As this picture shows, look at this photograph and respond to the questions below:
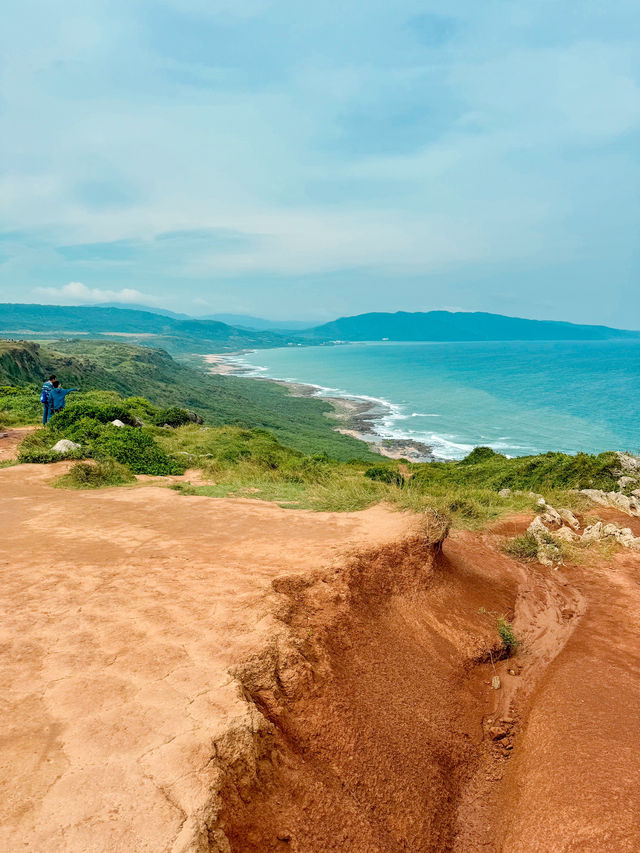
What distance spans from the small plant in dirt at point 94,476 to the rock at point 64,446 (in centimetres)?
178

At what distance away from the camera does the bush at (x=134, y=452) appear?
15.7 meters

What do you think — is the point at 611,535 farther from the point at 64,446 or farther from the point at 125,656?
the point at 64,446

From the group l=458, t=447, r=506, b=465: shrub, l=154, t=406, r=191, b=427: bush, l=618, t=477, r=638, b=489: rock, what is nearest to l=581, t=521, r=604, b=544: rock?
l=618, t=477, r=638, b=489: rock

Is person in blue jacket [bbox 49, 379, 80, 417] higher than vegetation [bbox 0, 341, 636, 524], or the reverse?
person in blue jacket [bbox 49, 379, 80, 417]

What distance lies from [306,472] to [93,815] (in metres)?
15.1

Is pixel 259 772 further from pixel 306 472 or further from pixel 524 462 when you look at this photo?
pixel 524 462

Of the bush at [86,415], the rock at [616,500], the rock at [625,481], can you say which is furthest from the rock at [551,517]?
the bush at [86,415]

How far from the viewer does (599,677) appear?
7430 millimetres

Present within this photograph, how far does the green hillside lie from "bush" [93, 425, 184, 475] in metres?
7.55

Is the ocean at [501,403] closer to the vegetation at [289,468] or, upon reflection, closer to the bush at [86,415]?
the vegetation at [289,468]

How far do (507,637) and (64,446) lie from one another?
1453cm

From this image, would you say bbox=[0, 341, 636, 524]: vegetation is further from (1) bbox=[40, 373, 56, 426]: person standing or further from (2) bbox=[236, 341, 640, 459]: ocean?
(2) bbox=[236, 341, 640, 459]: ocean

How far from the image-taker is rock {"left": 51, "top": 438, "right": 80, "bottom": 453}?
50.3 feet

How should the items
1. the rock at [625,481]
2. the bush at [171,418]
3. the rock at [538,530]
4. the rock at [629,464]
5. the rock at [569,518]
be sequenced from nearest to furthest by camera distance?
the rock at [538,530], the rock at [569,518], the rock at [625,481], the rock at [629,464], the bush at [171,418]
